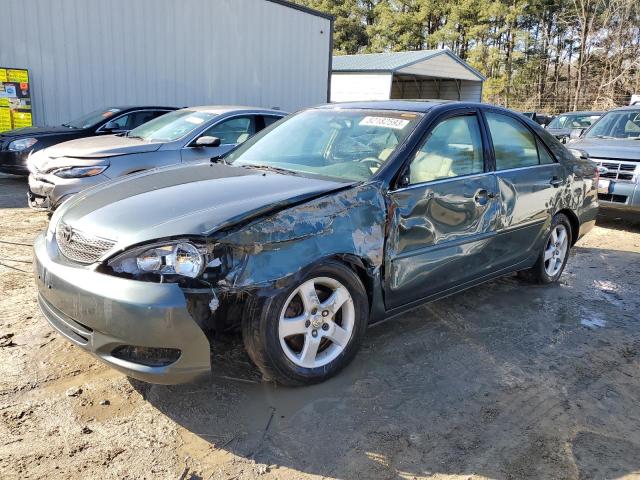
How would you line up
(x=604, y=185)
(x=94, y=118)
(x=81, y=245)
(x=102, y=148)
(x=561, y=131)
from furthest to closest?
(x=561, y=131) → (x=94, y=118) → (x=604, y=185) → (x=102, y=148) → (x=81, y=245)

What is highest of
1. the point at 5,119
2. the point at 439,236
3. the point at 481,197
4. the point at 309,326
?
the point at 5,119

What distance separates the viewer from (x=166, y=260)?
2.49 meters

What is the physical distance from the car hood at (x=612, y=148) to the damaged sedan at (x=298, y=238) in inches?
148

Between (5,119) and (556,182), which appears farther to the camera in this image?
(5,119)

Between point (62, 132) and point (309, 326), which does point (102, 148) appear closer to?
point (62, 132)

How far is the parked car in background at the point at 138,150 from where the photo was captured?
5.88 metres

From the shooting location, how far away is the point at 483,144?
4016 mm

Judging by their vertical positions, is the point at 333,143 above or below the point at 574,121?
below

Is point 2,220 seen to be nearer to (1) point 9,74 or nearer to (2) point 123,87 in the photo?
(1) point 9,74

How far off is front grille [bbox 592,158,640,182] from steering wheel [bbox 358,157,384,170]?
543cm

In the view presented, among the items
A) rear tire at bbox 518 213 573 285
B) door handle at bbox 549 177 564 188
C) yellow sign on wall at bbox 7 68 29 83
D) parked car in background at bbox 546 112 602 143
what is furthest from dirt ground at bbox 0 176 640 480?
parked car in background at bbox 546 112 602 143

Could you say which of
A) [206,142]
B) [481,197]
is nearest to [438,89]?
[206,142]

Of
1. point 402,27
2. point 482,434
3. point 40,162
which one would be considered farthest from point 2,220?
point 402,27

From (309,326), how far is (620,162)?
20.9 feet
